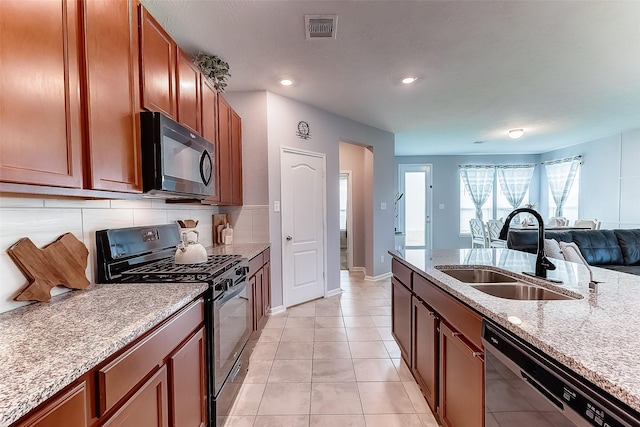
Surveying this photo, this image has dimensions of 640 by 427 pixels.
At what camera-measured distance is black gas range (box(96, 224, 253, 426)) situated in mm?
1530

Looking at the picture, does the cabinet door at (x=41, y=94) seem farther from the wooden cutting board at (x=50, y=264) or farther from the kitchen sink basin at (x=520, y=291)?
the kitchen sink basin at (x=520, y=291)

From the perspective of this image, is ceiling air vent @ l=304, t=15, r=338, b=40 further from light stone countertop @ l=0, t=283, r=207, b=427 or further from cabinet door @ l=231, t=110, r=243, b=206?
light stone countertop @ l=0, t=283, r=207, b=427

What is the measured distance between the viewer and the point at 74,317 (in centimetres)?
101

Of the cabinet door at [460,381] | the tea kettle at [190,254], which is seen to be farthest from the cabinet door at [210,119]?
the cabinet door at [460,381]

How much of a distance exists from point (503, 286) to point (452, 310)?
0.48 meters

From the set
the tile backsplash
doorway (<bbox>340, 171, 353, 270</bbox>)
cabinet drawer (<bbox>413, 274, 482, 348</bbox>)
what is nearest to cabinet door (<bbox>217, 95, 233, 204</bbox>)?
the tile backsplash

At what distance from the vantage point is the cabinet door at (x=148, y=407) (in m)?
A: 0.90

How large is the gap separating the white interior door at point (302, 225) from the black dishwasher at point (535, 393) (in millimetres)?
2682

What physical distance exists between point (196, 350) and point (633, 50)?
404cm

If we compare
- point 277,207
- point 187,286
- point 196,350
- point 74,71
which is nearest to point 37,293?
point 187,286

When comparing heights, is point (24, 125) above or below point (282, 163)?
below

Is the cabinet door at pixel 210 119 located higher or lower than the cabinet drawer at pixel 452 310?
higher

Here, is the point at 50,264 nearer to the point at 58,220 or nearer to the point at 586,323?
the point at 58,220

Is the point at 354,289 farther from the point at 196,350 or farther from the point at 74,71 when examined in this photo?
the point at 74,71
